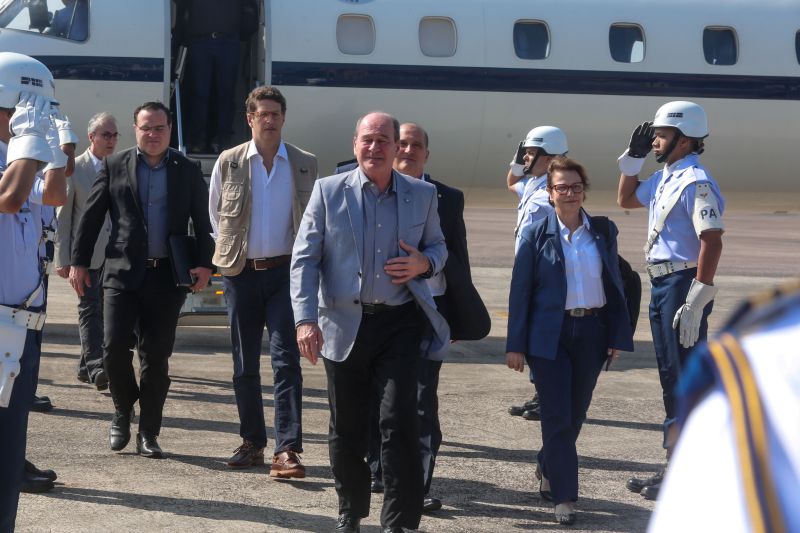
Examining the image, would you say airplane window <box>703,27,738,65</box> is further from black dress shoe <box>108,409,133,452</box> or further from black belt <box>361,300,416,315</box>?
black belt <box>361,300,416,315</box>

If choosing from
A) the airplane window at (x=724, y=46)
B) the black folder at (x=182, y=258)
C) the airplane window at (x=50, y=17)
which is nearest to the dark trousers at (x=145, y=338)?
the black folder at (x=182, y=258)

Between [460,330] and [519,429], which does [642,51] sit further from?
[460,330]

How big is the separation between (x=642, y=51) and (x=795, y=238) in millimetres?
19261

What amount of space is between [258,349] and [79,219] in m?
2.43


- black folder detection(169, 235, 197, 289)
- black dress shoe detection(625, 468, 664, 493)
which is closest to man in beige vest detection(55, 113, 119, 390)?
black folder detection(169, 235, 197, 289)

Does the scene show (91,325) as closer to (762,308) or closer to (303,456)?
(303,456)

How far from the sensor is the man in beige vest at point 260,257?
19.6 feet

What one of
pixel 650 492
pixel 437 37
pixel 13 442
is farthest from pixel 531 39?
pixel 13 442

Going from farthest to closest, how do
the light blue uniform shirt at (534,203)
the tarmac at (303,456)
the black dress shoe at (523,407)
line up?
the black dress shoe at (523,407) → the light blue uniform shirt at (534,203) → the tarmac at (303,456)

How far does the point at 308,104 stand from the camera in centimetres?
1105

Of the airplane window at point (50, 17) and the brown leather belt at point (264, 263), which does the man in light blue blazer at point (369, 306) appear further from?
the airplane window at point (50, 17)

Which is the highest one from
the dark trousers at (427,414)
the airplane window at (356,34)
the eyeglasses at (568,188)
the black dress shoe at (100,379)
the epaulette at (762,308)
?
the airplane window at (356,34)

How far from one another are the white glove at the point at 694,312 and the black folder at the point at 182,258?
2.58 metres

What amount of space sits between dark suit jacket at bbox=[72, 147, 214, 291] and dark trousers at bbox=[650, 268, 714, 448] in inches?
95.9
